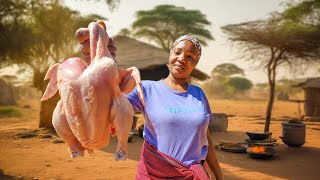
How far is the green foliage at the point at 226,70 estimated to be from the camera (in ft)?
179

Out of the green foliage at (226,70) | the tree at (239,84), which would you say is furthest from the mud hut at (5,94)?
the green foliage at (226,70)

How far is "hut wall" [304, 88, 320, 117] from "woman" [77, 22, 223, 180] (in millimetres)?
20857

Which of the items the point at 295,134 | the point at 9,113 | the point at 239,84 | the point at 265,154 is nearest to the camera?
the point at 265,154

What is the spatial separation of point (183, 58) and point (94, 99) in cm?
73

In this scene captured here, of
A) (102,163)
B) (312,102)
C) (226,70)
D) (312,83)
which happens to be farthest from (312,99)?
(226,70)

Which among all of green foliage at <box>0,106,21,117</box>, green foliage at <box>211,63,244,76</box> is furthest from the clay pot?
green foliage at <box>211,63,244,76</box>

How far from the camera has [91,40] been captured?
5.07ft

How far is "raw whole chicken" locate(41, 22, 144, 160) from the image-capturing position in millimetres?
1489

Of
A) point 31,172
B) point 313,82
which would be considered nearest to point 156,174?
point 31,172

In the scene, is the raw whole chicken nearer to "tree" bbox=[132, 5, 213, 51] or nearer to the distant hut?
the distant hut

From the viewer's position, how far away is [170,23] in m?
30.3

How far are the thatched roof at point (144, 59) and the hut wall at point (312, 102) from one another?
29.2ft

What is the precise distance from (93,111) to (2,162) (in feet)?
24.5

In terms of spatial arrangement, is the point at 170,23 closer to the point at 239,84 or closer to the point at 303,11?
the point at 303,11
